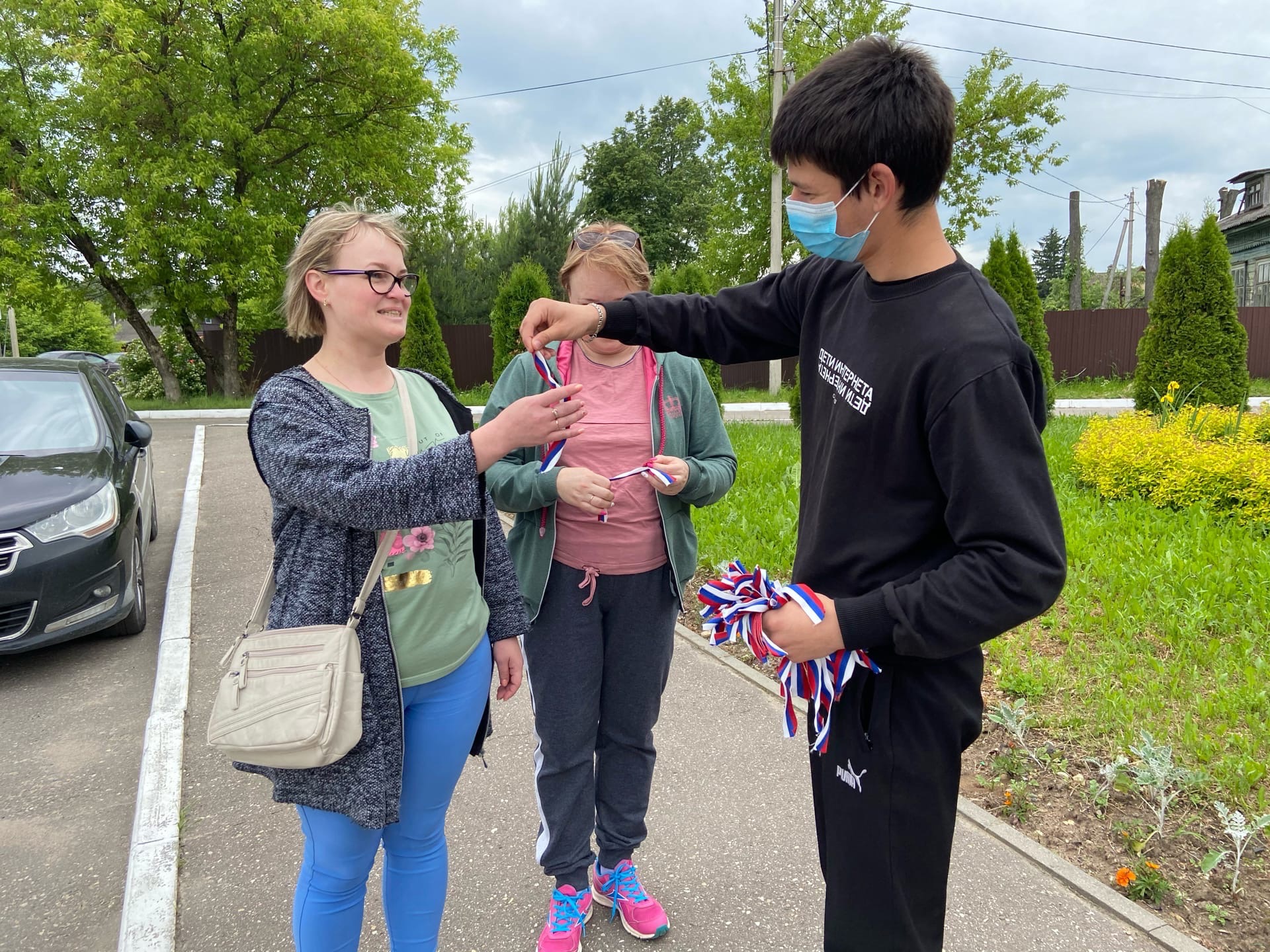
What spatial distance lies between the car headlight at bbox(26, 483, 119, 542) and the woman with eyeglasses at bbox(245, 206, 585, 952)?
129 inches

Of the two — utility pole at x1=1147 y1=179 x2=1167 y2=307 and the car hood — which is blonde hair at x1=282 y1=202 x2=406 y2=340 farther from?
utility pole at x1=1147 y1=179 x2=1167 y2=307

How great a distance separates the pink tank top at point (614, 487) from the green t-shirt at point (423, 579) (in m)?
0.43

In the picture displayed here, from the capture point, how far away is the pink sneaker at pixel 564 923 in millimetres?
A: 2422

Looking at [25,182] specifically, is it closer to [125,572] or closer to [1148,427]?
[125,572]

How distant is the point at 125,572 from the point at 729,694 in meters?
3.57

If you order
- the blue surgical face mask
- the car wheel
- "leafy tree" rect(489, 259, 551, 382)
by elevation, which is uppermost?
"leafy tree" rect(489, 259, 551, 382)

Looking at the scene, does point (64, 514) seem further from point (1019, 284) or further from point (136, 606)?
point (1019, 284)

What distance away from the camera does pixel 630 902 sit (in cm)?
256

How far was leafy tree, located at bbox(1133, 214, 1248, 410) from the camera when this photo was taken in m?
9.97

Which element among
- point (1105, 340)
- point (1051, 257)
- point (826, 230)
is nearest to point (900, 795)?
point (826, 230)

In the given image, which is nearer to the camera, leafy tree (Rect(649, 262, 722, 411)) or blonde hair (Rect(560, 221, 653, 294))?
blonde hair (Rect(560, 221, 653, 294))

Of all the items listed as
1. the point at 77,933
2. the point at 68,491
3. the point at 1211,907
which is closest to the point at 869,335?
the point at 1211,907

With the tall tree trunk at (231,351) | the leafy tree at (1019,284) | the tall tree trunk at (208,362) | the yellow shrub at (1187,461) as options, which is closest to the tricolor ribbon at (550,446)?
the yellow shrub at (1187,461)

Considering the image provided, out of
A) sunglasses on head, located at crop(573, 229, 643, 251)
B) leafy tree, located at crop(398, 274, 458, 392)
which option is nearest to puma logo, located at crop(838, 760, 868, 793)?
sunglasses on head, located at crop(573, 229, 643, 251)
